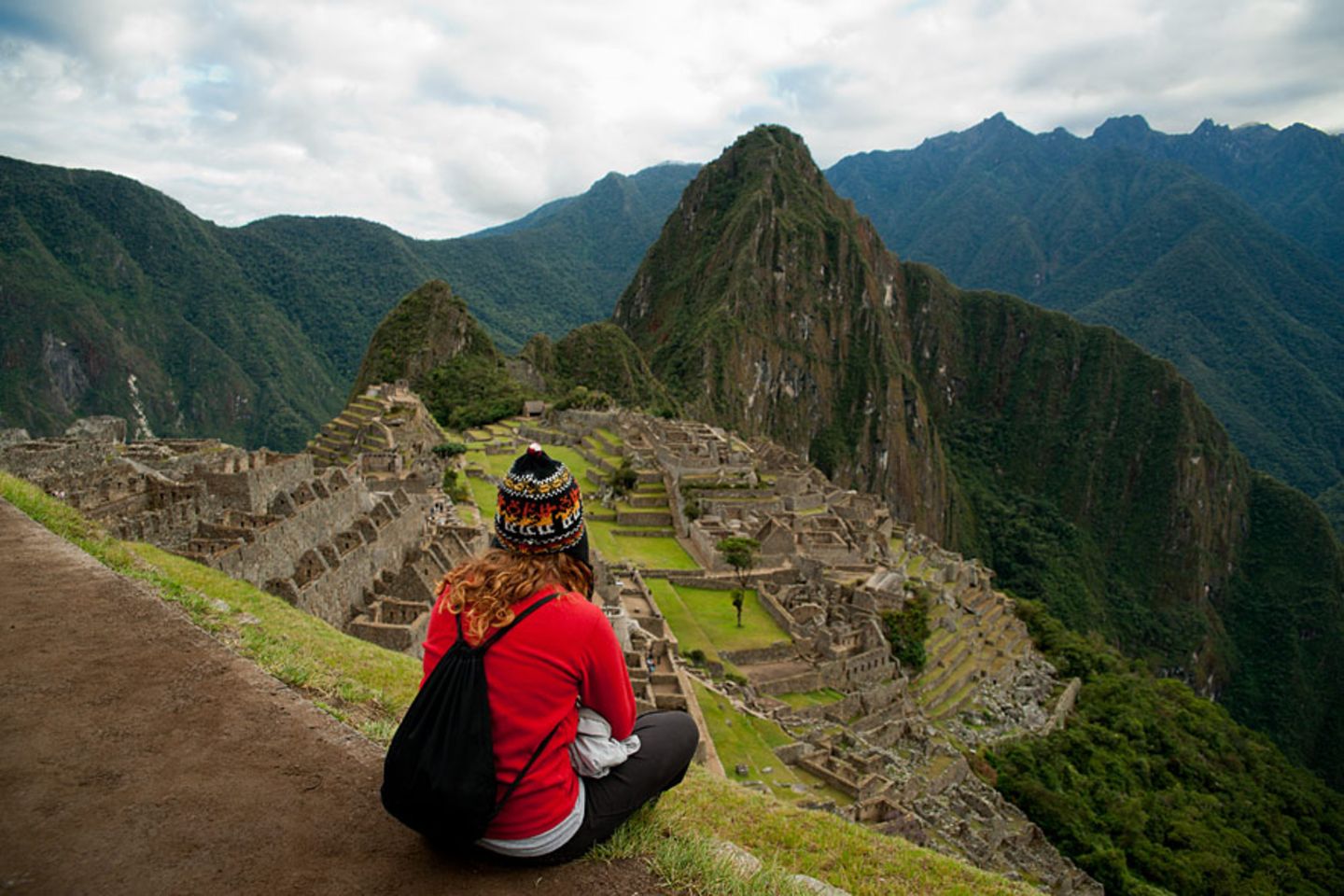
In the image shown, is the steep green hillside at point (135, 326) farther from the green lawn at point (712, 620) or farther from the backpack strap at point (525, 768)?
the backpack strap at point (525, 768)

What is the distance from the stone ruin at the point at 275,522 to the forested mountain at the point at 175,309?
61719 millimetres

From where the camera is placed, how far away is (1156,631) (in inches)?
4161

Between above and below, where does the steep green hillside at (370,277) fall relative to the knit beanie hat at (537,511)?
above

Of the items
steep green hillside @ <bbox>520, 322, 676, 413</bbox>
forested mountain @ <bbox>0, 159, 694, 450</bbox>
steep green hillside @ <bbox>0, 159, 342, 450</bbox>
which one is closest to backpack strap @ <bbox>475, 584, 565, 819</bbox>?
forested mountain @ <bbox>0, 159, 694, 450</bbox>

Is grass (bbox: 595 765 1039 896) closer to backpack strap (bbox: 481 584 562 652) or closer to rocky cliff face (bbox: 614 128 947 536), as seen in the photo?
backpack strap (bbox: 481 584 562 652)

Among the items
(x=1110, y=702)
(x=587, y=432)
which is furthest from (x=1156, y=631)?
Result: (x=587, y=432)

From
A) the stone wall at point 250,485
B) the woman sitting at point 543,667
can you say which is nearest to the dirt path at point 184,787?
the woman sitting at point 543,667

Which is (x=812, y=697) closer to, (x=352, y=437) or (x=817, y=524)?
(x=817, y=524)

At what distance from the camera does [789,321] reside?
143125mm

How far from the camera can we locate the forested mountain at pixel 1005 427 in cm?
10981

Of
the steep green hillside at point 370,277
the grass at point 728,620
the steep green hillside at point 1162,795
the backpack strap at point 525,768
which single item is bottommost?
the steep green hillside at point 1162,795

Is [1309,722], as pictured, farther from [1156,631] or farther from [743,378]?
[743,378]

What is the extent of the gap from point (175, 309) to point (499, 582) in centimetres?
11270

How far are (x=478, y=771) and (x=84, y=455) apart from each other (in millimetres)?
17467
